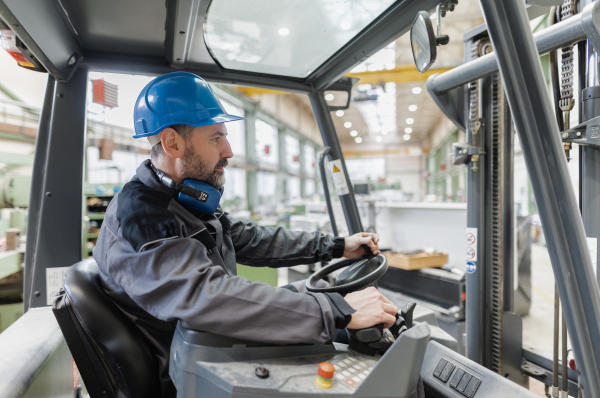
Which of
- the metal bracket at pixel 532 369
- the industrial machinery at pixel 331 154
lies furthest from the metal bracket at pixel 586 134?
the metal bracket at pixel 532 369

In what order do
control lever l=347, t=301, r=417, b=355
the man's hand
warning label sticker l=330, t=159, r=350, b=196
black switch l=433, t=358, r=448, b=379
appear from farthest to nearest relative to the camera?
warning label sticker l=330, t=159, r=350, b=196 < the man's hand < black switch l=433, t=358, r=448, b=379 < control lever l=347, t=301, r=417, b=355

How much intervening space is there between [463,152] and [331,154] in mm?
810

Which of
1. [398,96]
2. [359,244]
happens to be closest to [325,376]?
[359,244]

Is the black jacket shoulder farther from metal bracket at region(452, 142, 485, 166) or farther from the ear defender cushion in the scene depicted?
metal bracket at region(452, 142, 485, 166)

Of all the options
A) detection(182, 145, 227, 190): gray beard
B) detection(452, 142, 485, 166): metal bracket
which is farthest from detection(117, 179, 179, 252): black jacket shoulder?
detection(452, 142, 485, 166): metal bracket

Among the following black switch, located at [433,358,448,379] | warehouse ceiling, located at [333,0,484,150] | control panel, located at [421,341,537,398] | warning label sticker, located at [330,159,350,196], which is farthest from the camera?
warehouse ceiling, located at [333,0,484,150]

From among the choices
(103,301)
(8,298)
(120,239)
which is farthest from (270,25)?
(8,298)

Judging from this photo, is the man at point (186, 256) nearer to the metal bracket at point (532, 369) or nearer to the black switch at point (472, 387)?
the black switch at point (472, 387)

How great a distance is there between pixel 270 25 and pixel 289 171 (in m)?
18.5

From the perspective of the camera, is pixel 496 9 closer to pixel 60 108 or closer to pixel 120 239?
pixel 120 239

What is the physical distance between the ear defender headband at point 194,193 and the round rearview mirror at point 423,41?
0.90 meters

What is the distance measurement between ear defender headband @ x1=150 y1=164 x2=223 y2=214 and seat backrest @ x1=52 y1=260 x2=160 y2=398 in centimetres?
41

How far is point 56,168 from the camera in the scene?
1.66 m

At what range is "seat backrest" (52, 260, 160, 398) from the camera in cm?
115
